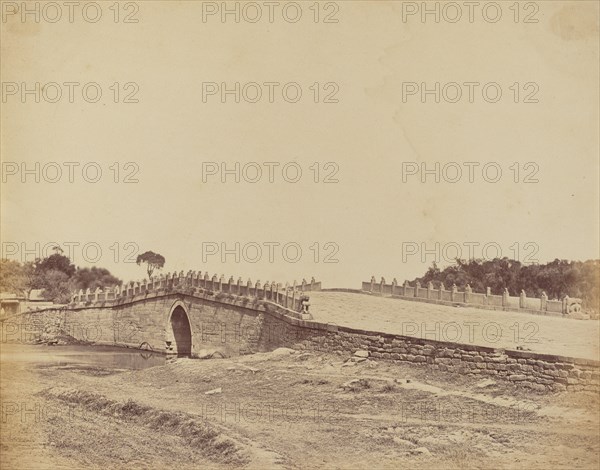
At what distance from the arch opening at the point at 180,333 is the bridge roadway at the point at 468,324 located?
769 cm

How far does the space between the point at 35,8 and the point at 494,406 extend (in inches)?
508

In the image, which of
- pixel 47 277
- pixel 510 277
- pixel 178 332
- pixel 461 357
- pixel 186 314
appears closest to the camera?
pixel 461 357

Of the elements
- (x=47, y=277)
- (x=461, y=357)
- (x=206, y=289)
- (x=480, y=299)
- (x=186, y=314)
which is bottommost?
(x=461, y=357)

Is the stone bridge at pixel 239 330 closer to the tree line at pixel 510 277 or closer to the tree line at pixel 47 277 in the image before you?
the tree line at pixel 47 277

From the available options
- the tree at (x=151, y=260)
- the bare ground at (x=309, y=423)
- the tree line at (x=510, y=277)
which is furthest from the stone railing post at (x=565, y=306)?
the tree at (x=151, y=260)

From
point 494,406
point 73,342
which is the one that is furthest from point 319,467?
point 73,342

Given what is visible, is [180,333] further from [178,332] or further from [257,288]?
[257,288]

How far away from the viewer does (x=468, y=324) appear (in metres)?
21.3

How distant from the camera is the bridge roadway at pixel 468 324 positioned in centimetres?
1725

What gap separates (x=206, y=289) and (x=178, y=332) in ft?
14.6

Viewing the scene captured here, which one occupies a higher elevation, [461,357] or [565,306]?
[565,306]

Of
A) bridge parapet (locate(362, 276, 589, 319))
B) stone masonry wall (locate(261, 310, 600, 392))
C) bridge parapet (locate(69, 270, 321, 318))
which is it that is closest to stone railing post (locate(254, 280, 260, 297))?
bridge parapet (locate(69, 270, 321, 318))

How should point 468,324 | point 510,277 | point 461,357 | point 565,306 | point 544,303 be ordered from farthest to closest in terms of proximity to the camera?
1. point 510,277
2. point 544,303
3. point 565,306
4. point 468,324
5. point 461,357

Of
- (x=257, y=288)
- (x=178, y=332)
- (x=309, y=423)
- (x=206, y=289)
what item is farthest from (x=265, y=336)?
(x=309, y=423)
